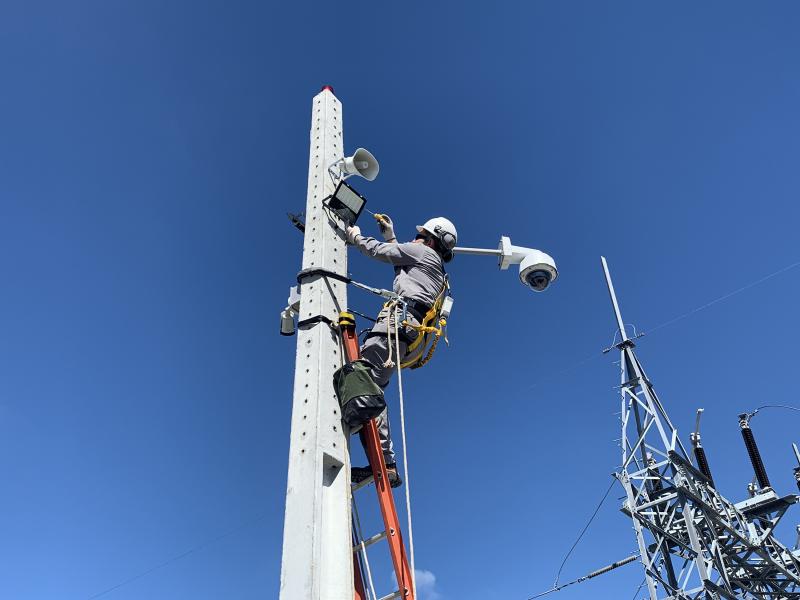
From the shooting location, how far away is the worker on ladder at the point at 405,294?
503 cm

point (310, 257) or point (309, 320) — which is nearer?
point (309, 320)

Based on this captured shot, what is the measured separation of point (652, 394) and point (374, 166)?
51.3 ft

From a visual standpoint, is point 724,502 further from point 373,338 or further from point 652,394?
point 373,338

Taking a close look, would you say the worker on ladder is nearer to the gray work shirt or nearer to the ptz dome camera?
the gray work shirt

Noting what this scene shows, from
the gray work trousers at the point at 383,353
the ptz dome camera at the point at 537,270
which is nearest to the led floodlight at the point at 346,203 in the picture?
the gray work trousers at the point at 383,353

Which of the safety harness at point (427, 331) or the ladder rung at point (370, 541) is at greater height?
the safety harness at point (427, 331)

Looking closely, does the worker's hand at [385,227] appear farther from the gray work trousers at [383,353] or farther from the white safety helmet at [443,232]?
the gray work trousers at [383,353]

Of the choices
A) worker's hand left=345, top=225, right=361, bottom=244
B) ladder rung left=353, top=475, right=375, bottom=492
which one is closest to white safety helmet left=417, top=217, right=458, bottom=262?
worker's hand left=345, top=225, right=361, bottom=244

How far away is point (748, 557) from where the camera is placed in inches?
691

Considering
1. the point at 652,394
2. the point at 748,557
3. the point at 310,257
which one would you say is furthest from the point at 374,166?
the point at 748,557

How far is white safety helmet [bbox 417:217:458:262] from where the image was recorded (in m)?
6.07

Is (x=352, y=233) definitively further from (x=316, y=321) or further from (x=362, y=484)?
(x=362, y=484)

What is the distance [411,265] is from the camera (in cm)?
566

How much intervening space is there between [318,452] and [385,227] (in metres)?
2.69
